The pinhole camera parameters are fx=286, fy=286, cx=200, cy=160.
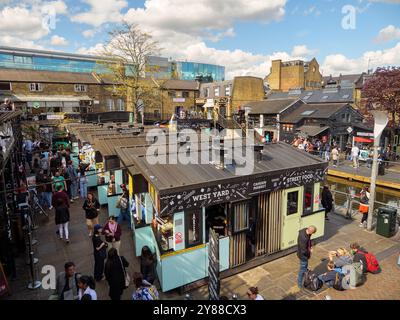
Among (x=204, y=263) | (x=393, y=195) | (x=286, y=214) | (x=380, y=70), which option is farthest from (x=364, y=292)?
(x=380, y=70)

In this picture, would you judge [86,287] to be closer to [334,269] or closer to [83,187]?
[334,269]

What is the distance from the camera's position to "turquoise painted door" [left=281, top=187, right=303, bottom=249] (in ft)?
29.7

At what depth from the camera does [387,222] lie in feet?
34.2

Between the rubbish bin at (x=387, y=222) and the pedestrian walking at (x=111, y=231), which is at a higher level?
the pedestrian walking at (x=111, y=231)

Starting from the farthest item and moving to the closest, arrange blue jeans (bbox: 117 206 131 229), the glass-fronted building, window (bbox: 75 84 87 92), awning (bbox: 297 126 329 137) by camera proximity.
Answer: the glass-fronted building < window (bbox: 75 84 87 92) < awning (bbox: 297 126 329 137) < blue jeans (bbox: 117 206 131 229)

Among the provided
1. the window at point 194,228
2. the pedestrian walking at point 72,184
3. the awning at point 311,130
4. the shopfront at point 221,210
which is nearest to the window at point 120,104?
the awning at point 311,130

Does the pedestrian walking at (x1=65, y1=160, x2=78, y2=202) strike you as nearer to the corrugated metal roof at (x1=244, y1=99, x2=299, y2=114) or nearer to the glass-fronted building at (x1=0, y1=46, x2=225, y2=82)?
the corrugated metal roof at (x1=244, y1=99, x2=299, y2=114)

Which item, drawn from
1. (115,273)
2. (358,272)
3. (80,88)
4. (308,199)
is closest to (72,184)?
(115,273)

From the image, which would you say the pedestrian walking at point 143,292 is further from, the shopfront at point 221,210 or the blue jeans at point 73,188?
the blue jeans at point 73,188

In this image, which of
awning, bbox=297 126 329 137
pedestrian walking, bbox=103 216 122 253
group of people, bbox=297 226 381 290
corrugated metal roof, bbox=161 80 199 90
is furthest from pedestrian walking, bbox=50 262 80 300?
corrugated metal roof, bbox=161 80 199 90

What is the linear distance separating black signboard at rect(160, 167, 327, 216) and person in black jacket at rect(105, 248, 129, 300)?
1.42m

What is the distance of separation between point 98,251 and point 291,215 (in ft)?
19.3

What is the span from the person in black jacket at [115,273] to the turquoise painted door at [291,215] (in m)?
5.17

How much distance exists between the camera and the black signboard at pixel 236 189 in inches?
276
